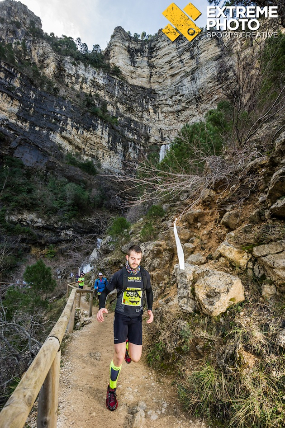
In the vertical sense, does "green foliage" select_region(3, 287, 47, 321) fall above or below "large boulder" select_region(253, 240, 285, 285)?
below

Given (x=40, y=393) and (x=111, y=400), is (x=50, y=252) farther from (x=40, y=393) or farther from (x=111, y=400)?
(x=40, y=393)

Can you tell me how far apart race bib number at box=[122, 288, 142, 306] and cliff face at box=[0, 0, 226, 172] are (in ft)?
54.4

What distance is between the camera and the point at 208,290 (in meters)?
2.51

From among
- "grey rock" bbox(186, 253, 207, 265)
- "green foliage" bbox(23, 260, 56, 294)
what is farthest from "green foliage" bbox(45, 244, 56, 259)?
"grey rock" bbox(186, 253, 207, 265)

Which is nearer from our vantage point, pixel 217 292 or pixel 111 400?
pixel 111 400

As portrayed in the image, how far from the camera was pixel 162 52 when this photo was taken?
36469mm

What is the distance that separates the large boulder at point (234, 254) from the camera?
2.66 meters

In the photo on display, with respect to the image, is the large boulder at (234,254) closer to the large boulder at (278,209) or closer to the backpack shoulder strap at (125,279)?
the large boulder at (278,209)

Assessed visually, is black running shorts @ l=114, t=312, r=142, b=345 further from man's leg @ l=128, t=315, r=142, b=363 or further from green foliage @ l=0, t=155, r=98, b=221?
green foliage @ l=0, t=155, r=98, b=221

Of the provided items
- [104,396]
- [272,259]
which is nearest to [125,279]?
[104,396]

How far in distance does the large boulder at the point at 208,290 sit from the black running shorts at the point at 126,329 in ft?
2.58

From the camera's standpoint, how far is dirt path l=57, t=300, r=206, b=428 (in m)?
1.80

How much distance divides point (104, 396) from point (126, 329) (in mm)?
794

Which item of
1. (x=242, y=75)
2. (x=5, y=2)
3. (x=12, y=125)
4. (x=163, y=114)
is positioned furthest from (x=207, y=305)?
(x=5, y=2)
